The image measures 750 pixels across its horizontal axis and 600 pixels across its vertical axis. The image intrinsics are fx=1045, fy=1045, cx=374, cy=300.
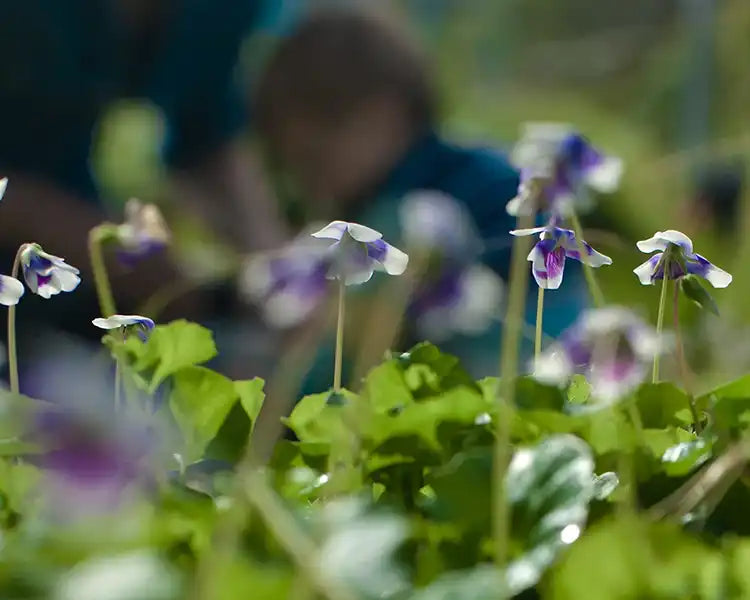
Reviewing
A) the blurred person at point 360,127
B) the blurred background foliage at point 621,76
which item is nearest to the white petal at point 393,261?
the blurred person at point 360,127

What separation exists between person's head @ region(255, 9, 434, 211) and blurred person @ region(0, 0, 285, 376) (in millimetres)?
268

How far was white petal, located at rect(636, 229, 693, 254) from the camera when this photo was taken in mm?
349

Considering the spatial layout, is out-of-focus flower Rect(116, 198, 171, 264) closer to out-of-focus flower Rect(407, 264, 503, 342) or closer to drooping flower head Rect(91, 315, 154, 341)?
drooping flower head Rect(91, 315, 154, 341)

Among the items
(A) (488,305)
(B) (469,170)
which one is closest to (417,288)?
(A) (488,305)

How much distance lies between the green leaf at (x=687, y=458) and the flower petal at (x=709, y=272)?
10 cm

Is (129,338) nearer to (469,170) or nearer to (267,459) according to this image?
(267,459)

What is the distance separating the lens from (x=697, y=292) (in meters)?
0.36

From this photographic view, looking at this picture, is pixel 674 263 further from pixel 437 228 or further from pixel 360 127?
pixel 360 127

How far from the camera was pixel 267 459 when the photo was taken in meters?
0.32

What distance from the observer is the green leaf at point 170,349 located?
0.34 meters

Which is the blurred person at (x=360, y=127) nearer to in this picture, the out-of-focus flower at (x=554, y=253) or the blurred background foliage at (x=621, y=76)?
the out-of-focus flower at (x=554, y=253)

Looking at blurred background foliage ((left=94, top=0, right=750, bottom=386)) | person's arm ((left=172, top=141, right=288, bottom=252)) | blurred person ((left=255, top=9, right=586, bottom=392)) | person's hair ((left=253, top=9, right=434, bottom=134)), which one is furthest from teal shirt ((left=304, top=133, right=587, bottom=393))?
blurred background foliage ((left=94, top=0, right=750, bottom=386))

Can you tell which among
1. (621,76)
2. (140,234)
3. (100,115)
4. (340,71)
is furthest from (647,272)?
(621,76)

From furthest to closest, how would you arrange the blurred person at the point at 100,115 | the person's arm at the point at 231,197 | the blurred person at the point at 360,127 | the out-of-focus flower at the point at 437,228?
1. the blurred person at the point at 360,127
2. the person's arm at the point at 231,197
3. the blurred person at the point at 100,115
4. the out-of-focus flower at the point at 437,228
